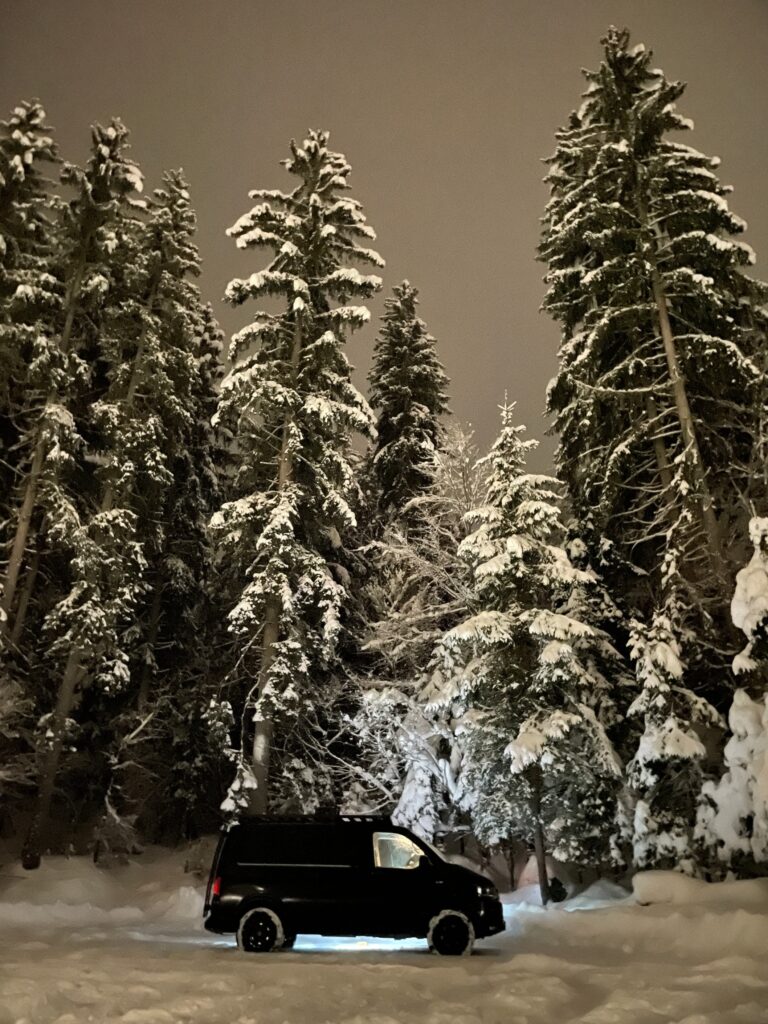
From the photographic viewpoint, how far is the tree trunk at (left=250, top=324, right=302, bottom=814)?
1742cm

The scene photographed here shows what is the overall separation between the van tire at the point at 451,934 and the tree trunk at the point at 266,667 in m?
7.66

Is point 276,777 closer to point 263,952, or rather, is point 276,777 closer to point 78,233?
point 263,952

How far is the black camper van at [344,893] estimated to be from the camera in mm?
10539

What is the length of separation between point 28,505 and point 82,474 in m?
3.47

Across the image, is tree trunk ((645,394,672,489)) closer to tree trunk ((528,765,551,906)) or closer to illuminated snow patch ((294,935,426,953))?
tree trunk ((528,765,551,906))

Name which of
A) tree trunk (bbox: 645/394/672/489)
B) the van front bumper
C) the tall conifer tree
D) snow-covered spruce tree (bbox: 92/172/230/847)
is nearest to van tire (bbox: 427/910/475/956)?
the van front bumper

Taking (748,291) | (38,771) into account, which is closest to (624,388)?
(748,291)

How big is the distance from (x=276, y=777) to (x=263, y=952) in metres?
11.1

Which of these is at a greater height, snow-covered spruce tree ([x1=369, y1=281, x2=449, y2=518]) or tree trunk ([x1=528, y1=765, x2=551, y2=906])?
snow-covered spruce tree ([x1=369, y1=281, x2=449, y2=518])

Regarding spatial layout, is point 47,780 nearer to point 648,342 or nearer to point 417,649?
point 417,649

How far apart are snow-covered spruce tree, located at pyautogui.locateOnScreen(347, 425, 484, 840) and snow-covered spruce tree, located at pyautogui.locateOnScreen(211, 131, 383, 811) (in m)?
1.90

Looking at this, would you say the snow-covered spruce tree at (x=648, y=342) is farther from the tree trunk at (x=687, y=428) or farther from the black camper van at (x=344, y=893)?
the black camper van at (x=344, y=893)

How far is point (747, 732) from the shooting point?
40.1ft

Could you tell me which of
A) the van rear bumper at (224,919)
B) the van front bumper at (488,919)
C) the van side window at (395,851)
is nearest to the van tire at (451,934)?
the van front bumper at (488,919)
